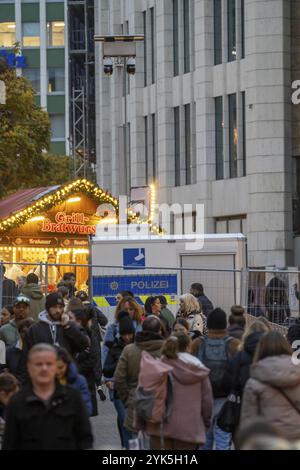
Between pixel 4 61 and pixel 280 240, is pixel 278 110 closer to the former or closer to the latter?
pixel 280 240

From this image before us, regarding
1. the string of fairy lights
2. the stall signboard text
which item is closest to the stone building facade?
the string of fairy lights

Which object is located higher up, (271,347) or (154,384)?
(271,347)

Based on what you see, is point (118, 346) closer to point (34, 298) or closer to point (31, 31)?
point (34, 298)

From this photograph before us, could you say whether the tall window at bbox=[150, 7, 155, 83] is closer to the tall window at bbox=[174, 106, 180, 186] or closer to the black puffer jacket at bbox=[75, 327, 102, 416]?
the tall window at bbox=[174, 106, 180, 186]

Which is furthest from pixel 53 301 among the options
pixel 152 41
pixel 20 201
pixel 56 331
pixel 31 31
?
pixel 31 31

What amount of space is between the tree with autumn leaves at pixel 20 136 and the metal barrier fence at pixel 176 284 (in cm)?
1760

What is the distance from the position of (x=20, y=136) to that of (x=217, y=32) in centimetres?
1125

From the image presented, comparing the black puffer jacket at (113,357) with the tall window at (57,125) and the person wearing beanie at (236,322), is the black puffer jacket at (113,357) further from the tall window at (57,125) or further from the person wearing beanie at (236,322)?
the tall window at (57,125)

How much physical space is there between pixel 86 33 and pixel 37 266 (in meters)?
57.7

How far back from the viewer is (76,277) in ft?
79.6

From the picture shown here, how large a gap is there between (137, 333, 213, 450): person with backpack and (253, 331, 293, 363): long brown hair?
3.24 ft

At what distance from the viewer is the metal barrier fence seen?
21.4 meters

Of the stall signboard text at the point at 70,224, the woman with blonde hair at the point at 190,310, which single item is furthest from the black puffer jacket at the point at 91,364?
the stall signboard text at the point at 70,224

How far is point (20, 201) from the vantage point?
32875mm
